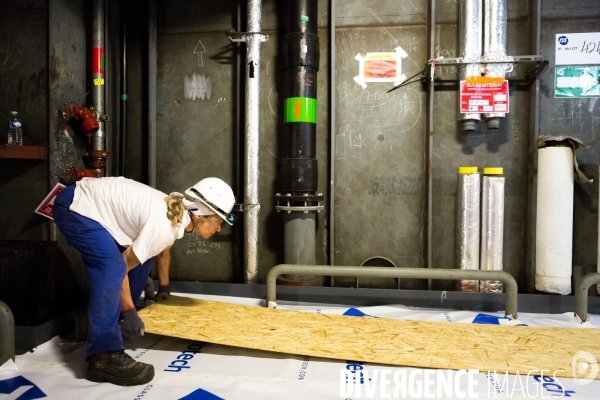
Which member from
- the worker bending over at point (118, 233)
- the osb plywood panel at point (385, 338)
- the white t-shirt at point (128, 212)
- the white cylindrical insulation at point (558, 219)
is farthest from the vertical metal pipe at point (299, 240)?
the white cylindrical insulation at point (558, 219)

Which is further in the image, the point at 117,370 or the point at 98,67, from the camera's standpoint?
the point at 98,67

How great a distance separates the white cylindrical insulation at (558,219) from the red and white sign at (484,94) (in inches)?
16.5

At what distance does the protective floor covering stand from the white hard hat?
665 mm

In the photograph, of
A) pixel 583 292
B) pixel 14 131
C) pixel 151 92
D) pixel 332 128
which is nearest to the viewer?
pixel 583 292

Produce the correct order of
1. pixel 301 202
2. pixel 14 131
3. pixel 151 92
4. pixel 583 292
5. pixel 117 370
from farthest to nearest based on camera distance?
pixel 151 92 < pixel 301 202 < pixel 14 131 < pixel 583 292 < pixel 117 370

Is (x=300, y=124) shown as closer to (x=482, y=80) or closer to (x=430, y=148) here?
(x=430, y=148)

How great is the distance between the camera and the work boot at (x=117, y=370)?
1.61 meters

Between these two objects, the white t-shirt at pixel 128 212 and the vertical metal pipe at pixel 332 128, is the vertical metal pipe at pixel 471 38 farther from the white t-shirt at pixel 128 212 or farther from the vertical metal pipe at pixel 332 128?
the white t-shirt at pixel 128 212

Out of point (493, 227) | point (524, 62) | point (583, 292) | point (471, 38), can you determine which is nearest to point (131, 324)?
point (493, 227)

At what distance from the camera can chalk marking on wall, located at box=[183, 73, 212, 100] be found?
3041mm

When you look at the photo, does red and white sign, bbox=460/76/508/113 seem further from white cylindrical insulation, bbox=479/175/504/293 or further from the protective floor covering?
the protective floor covering

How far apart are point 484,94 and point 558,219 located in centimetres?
93

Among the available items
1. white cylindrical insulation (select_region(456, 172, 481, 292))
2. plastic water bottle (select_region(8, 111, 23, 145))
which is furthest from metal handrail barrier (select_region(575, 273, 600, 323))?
plastic water bottle (select_region(8, 111, 23, 145))

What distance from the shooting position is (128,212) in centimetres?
175
